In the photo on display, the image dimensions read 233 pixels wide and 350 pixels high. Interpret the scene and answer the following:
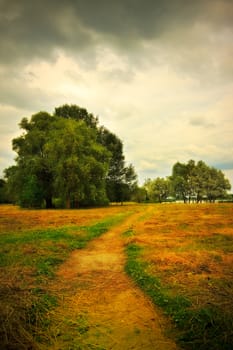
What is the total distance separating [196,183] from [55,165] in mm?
66262

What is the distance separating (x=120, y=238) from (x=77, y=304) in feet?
30.6

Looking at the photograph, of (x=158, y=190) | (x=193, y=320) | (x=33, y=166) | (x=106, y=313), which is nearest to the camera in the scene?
(x=193, y=320)

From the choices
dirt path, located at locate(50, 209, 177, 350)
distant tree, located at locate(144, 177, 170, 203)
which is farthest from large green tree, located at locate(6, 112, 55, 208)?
distant tree, located at locate(144, 177, 170, 203)

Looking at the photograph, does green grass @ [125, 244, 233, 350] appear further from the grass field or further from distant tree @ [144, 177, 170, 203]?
distant tree @ [144, 177, 170, 203]

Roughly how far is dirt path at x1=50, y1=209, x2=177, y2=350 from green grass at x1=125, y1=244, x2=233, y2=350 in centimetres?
28

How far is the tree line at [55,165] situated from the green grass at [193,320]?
34868 mm

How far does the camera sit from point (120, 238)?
50.6 feet

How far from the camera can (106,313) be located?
5.76m

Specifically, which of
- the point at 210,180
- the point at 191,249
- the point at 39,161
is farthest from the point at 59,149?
the point at 210,180

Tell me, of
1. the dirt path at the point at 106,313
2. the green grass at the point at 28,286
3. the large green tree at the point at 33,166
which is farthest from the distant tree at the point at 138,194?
the dirt path at the point at 106,313

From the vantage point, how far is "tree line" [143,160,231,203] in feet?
311

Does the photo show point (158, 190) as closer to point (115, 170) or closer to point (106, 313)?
point (115, 170)

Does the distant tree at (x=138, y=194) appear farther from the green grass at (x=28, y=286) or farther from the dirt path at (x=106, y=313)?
the dirt path at (x=106, y=313)

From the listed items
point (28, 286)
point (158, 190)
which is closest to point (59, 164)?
point (28, 286)
